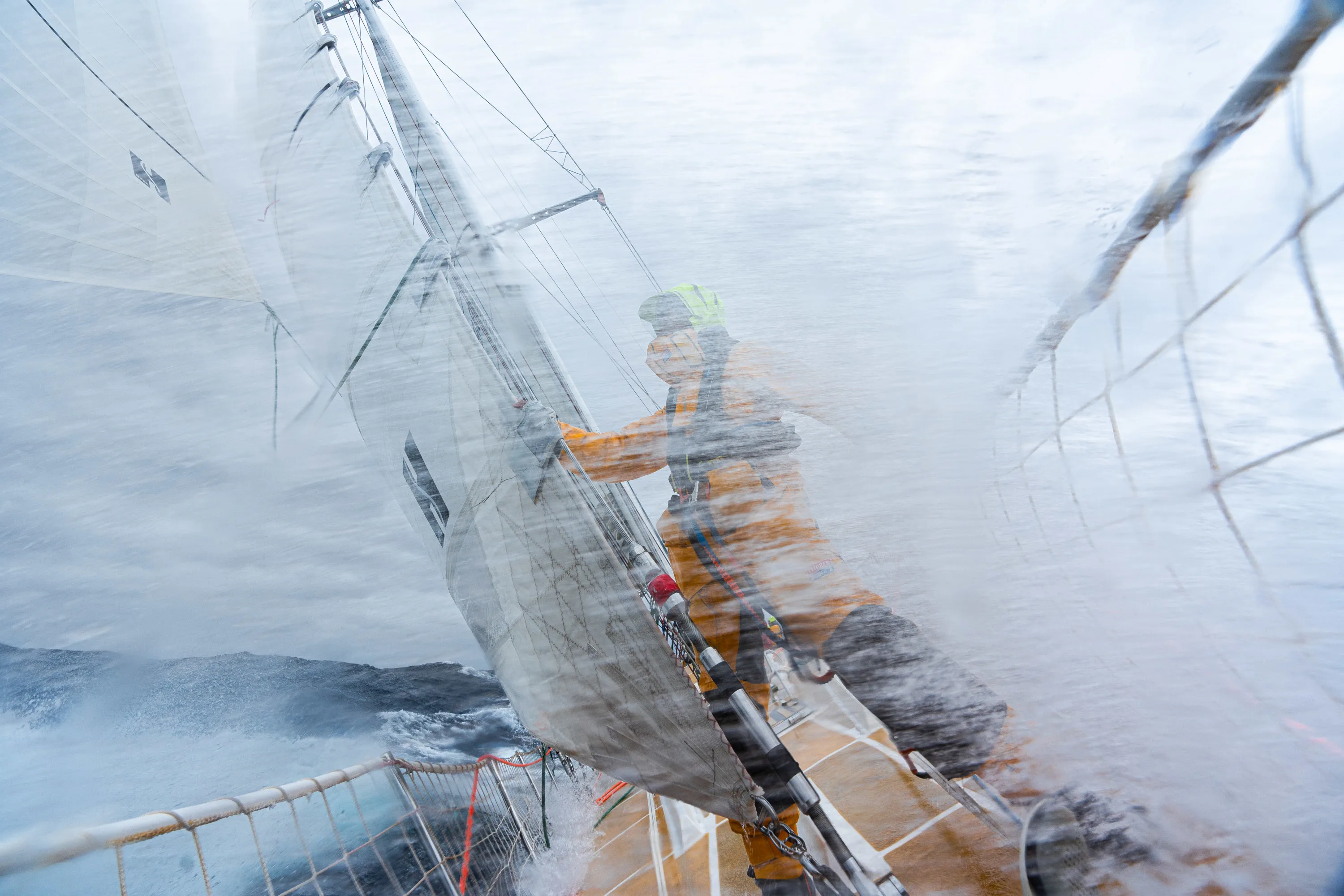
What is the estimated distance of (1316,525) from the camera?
0.70 meters

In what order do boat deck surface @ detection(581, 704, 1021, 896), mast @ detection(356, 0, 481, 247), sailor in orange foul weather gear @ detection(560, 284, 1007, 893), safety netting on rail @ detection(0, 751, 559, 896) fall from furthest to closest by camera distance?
1. mast @ detection(356, 0, 481, 247)
2. sailor in orange foul weather gear @ detection(560, 284, 1007, 893)
3. boat deck surface @ detection(581, 704, 1021, 896)
4. safety netting on rail @ detection(0, 751, 559, 896)

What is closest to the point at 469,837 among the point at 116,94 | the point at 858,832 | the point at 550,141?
the point at 858,832

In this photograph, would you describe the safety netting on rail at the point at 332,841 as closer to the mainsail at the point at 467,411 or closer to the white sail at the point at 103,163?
the mainsail at the point at 467,411

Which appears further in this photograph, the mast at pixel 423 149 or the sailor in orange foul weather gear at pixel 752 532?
the mast at pixel 423 149

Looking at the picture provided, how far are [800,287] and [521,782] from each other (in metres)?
1.12

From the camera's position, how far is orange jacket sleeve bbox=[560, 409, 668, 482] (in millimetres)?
854

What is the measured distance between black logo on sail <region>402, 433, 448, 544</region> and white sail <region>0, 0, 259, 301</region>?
1.84 feet

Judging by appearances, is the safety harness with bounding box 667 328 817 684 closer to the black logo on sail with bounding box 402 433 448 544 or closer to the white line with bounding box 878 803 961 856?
the white line with bounding box 878 803 961 856

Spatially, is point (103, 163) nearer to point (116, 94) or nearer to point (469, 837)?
point (116, 94)

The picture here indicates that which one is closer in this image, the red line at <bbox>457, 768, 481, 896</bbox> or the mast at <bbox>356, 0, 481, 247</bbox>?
the red line at <bbox>457, 768, 481, 896</bbox>

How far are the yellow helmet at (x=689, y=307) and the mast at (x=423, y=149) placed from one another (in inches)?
38.1

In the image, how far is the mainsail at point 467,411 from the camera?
0.90 metres

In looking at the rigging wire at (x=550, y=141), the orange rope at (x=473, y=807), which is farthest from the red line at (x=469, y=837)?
the rigging wire at (x=550, y=141)

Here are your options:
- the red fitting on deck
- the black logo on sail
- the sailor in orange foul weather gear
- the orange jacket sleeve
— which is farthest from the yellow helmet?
the black logo on sail
